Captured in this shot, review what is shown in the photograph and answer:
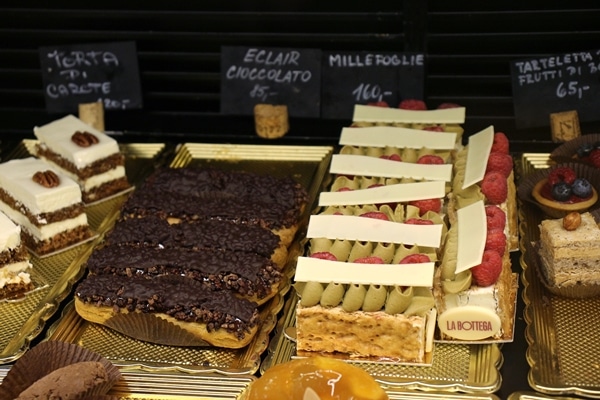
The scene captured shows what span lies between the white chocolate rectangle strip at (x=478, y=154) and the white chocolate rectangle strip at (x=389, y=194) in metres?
0.17

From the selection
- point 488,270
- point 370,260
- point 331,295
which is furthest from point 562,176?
point 331,295

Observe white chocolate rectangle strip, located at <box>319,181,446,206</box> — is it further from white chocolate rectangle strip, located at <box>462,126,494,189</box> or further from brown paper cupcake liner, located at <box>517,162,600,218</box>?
brown paper cupcake liner, located at <box>517,162,600,218</box>

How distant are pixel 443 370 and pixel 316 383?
631 mm

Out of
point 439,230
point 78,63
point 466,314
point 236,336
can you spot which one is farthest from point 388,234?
point 78,63

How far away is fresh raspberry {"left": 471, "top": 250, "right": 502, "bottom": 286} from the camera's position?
4.27 m

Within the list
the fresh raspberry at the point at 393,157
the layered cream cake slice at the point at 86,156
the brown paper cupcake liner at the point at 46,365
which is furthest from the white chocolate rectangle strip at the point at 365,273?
the layered cream cake slice at the point at 86,156

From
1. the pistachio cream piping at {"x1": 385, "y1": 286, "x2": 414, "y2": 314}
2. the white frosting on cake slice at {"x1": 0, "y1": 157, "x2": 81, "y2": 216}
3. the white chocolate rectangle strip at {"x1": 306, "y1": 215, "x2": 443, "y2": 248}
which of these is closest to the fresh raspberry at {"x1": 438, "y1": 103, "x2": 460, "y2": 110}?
the white chocolate rectangle strip at {"x1": 306, "y1": 215, "x2": 443, "y2": 248}

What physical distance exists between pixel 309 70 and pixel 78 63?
1.38 m

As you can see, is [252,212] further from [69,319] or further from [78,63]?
[78,63]

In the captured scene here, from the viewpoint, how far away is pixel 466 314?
166 inches

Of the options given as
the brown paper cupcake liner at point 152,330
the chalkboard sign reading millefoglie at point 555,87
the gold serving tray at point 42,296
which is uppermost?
the chalkboard sign reading millefoglie at point 555,87

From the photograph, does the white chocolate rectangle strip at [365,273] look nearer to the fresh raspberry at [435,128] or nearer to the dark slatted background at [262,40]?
the fresh raspberry at [435,128]

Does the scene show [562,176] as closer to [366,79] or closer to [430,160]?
[430,160]

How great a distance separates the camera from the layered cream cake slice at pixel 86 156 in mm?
5570
